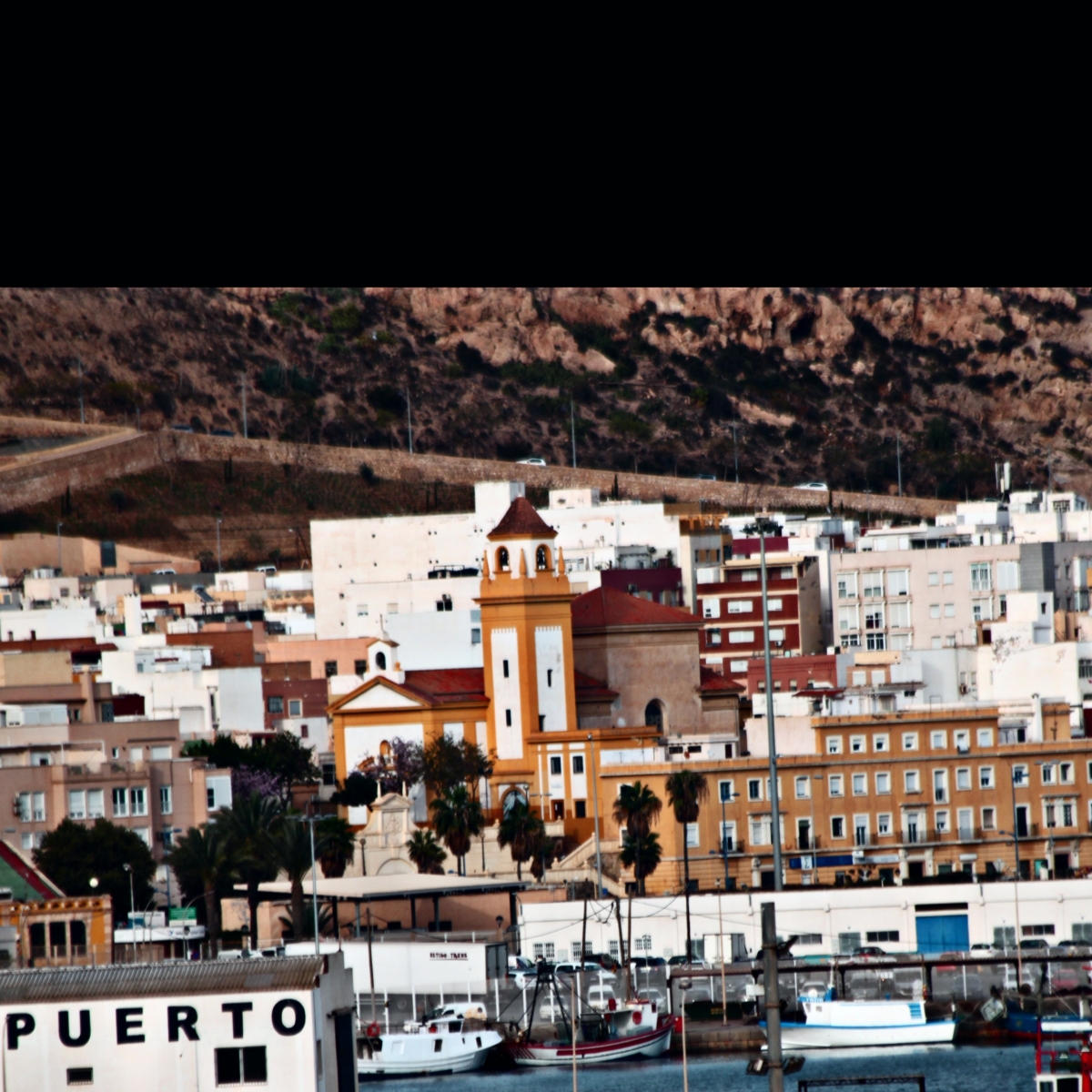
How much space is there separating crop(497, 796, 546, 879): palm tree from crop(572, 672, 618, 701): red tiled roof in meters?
7.04

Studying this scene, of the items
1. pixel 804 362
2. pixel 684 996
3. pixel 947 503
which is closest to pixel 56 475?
pixel 947 503

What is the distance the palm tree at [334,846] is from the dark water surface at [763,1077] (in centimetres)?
1123

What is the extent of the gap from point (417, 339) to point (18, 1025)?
10678 cm

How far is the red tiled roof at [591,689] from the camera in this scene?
59.1 metres

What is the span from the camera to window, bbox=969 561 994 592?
2813 inches

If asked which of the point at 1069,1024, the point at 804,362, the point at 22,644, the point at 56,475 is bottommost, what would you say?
the point at 1069,1024

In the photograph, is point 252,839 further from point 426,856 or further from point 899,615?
point 899,615

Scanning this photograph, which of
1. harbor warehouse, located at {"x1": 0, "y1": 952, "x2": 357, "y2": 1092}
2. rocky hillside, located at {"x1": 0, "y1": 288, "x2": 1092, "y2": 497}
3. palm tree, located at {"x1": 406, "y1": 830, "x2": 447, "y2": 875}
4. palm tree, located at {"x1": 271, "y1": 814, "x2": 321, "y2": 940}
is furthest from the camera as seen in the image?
rocky hillside, located at {"x1": 0, "y1": 288, "x2": 1092, "y2": 497}

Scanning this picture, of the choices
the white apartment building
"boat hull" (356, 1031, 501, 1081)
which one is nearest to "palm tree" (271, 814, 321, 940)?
"boat hull" (356, 1031, 501, 1081)

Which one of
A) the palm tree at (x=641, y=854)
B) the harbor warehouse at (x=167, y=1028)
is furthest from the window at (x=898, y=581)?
the harbor warehouse at (x=167, y=1028)

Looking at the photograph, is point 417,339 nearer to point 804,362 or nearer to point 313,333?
point 313,333

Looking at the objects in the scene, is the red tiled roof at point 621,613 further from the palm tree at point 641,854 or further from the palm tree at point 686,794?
the palm tree at point 641,854

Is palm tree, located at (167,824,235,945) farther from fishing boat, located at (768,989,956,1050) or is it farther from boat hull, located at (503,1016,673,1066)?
fishing boat, located at (768,989,956,1050)

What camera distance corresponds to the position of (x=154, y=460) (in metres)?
100
